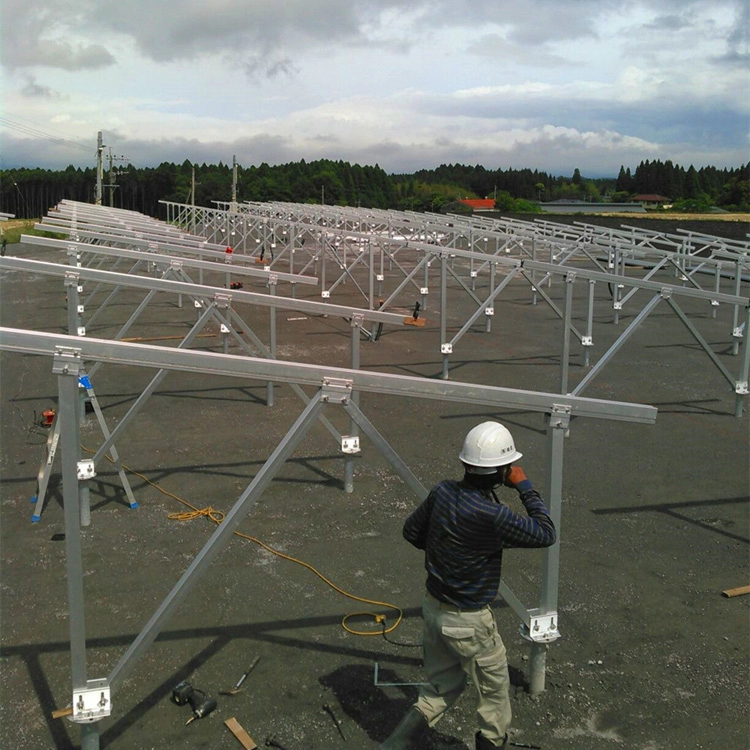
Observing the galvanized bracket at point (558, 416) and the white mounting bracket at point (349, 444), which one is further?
the white mounting bracket at point (349, 444)

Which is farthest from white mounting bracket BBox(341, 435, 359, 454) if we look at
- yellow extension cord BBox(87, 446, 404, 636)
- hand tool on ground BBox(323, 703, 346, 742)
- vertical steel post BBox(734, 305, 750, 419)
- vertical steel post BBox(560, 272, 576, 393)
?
vertical steel post BBox(734, 305, 750, 419)

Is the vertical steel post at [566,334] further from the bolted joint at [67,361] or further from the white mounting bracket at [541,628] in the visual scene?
the bolted joint at [67,361]

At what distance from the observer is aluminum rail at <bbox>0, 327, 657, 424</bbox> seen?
3.98 metres

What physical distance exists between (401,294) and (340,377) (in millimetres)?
21004

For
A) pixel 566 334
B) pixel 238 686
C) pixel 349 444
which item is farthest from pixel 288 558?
pixel 566 334

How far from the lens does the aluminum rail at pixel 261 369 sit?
3.98 m

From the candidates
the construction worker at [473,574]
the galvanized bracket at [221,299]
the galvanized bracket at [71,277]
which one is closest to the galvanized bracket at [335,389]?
the construction worker at [473,574]

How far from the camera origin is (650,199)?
8744 cm

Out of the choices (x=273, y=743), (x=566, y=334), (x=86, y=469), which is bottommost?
(x=273, y=743)

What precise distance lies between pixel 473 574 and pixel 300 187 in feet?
255

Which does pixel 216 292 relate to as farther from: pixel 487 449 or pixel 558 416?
pixel 487 449

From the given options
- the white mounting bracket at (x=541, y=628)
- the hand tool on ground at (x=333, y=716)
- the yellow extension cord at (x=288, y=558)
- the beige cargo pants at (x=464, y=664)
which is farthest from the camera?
the yellow extension cord at (x=288, y=558)

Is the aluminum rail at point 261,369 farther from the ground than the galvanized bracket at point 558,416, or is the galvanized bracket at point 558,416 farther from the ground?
the aluminum rail at point 261,369

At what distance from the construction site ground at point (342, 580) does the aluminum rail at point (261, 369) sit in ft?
5.88
